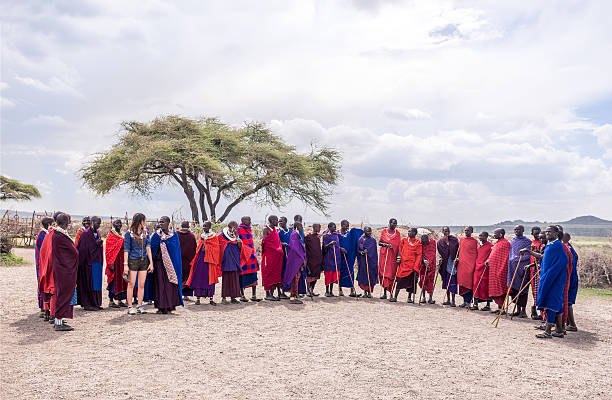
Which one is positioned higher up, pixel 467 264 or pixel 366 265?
pixel 467 264

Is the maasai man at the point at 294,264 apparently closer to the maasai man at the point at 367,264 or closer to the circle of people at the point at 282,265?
the circle of people at the point at 282,265

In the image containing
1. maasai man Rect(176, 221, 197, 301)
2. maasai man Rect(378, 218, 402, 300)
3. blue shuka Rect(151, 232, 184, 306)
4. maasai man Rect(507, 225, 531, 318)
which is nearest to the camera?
blue shuka Rect(151, 232, 184, 306)

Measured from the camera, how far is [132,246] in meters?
8.91

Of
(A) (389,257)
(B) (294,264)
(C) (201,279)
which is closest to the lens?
(C) (201,279)

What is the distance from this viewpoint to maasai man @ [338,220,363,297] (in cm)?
1191

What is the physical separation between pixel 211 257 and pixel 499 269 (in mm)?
6176

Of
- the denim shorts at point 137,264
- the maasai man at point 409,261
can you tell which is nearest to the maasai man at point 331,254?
the maasai man at point 409,261

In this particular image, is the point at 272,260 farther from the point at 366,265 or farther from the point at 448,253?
the point at 448,253

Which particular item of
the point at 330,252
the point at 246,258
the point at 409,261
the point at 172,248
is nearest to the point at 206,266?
the point at 246,258

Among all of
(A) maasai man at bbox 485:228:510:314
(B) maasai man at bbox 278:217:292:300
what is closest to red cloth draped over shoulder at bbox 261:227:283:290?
(B) maasai man at bbox 278:217:292:300

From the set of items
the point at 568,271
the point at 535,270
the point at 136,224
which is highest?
the point at 136,224

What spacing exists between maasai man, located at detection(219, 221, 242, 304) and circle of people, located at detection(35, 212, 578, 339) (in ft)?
0.07

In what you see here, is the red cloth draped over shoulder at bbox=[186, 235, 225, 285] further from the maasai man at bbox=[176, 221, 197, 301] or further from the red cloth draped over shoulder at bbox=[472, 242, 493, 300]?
the red cloth draped over shoulder at bbox=[472, 242, 493, 300]

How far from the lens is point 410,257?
1127 cm
